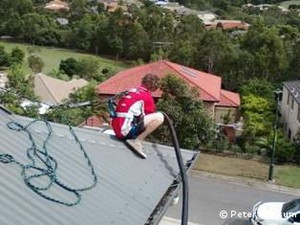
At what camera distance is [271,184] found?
16453 mm

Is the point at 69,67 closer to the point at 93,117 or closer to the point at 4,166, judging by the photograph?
the point at 93,117

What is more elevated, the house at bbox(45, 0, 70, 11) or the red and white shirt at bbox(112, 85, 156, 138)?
the red and white shirt at bbox(112, 85, 156, 138)

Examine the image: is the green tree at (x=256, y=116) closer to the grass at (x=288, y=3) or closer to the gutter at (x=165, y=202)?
the gutter at (x=165, y=202)

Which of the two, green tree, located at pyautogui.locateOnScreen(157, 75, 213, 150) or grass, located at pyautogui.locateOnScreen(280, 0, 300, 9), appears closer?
green tree, located at pyautogui.locateOnScreen(157, 75, 213, 150)

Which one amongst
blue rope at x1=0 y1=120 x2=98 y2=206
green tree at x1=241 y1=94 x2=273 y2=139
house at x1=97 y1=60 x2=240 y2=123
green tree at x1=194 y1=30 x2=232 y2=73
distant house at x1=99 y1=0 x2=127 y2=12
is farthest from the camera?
distant house at x1=99 y1=0 x2=127 y2=12

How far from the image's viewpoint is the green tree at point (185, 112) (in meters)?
18.5

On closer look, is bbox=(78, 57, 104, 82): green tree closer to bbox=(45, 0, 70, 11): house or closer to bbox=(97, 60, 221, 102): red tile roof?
bbox=(97, 60, 221, 102): red tile roof

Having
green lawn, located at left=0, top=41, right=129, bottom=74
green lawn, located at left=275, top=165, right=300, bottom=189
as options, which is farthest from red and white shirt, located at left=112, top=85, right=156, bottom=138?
green lawn, located at left=0, top=41, right=129, bottom=74

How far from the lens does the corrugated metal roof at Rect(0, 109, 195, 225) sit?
391 cm

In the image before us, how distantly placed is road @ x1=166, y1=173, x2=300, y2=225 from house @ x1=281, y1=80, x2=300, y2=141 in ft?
21.0

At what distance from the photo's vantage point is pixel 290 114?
24078 mm

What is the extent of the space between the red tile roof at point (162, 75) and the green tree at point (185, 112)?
211 inches

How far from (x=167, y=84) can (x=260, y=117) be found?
6.79 metres

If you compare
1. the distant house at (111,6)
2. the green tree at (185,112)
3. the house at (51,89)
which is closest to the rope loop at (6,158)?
the green tree at (185,112)
